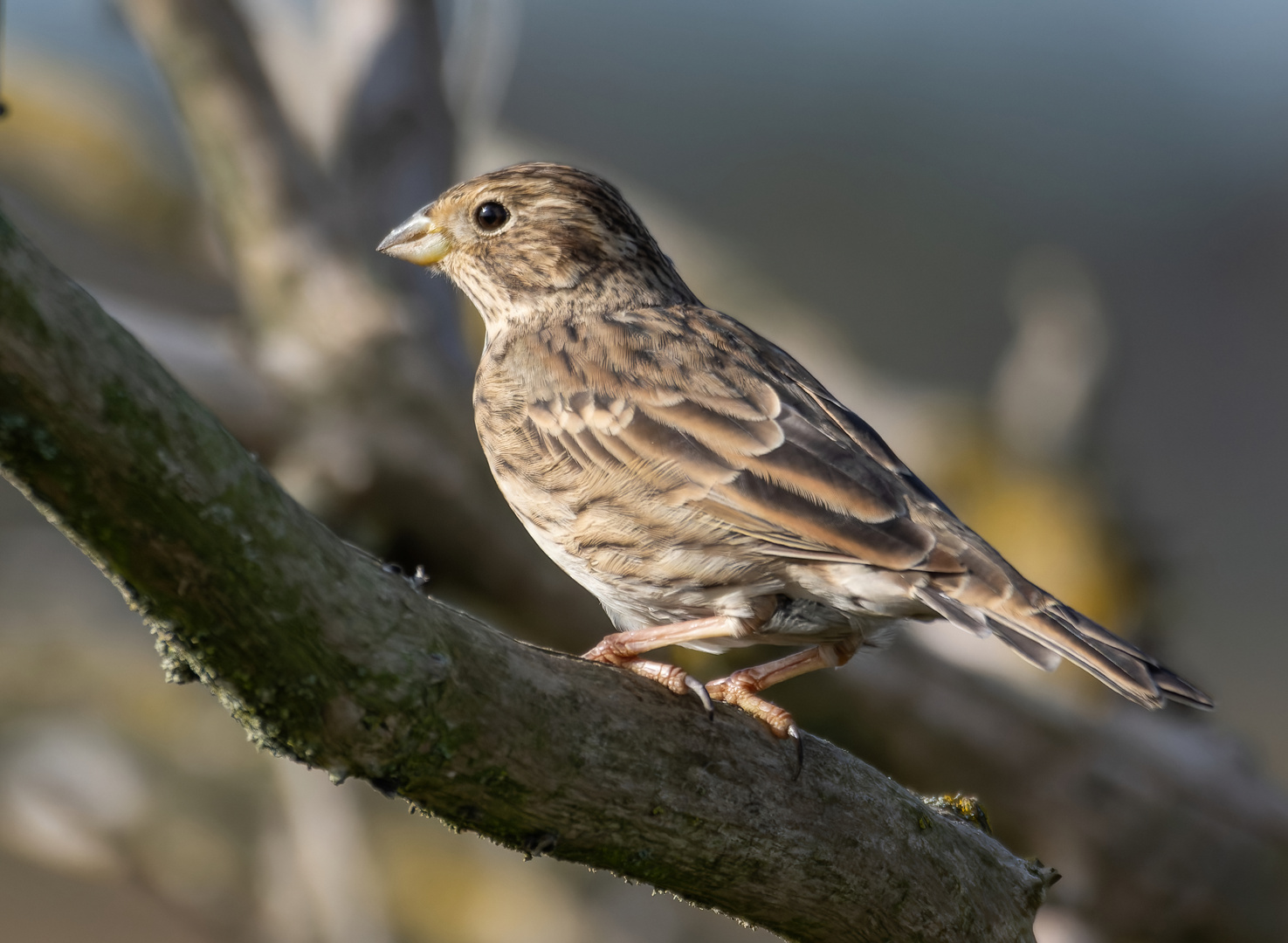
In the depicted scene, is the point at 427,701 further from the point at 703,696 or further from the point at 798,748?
the point at 798,748

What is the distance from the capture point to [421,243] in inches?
159

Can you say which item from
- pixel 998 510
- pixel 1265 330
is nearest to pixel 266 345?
pixel 998 510

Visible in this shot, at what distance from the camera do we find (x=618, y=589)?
3111mm

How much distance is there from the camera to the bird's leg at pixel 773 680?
2873 mm

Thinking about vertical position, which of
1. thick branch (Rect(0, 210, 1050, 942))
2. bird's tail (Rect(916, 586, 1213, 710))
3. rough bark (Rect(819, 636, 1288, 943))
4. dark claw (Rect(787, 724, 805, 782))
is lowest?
thick branch (Rect(0, 210, 1050, 942))

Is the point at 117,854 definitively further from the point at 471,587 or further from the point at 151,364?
the point at 151,364

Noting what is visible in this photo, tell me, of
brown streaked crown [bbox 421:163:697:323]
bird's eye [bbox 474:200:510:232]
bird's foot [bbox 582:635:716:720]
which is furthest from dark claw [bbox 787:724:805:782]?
bird's eye [bbox 474:200:510:232]

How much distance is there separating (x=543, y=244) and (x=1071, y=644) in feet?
7.02

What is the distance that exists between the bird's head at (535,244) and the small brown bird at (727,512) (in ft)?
0.48

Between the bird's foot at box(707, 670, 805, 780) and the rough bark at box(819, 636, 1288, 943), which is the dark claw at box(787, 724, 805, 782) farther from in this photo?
the rough bark at box(819, 636, 1288, 943)

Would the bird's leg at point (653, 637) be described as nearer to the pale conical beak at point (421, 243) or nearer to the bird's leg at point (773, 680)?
the bird's leg at point (773, 680)

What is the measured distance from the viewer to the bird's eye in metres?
3.98

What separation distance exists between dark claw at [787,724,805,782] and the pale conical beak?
80.4 inches

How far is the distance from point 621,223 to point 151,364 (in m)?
2.49
